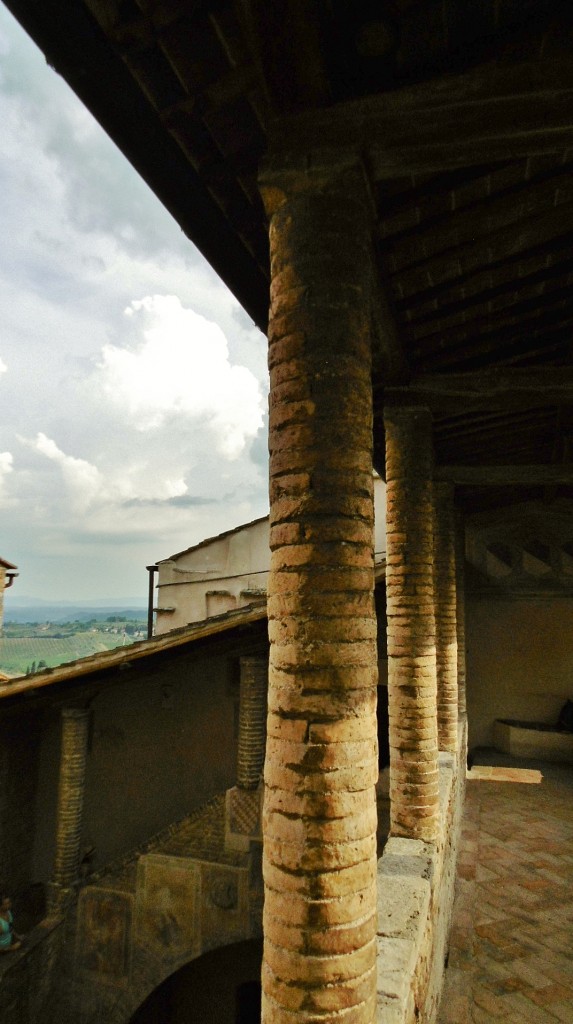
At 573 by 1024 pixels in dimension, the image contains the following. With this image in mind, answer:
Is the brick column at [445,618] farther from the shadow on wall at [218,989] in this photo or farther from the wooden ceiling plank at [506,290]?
the shadow on wall at [218,989]

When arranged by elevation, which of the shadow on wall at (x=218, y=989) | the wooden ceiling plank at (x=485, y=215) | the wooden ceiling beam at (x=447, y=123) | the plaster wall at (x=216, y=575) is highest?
the wooden ceiling plank at (x=485, y=215)

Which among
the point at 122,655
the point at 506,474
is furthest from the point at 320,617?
the point at 122,655

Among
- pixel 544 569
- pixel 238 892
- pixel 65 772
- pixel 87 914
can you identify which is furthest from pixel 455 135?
pixel 544 569

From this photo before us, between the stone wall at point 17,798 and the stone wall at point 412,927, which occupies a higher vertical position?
the stone wall at point 412,927

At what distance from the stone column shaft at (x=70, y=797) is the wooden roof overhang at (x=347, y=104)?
853cm

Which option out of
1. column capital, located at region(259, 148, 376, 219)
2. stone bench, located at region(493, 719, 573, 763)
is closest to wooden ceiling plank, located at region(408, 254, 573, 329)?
column capital, located at region(259, 148, 376, 219)

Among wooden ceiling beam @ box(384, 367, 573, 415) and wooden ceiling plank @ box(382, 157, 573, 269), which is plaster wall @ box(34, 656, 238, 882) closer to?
wooden ceiling beam @ box(384, 367, 573, 415)

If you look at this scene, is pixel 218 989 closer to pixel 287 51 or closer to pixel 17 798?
pixel 17 798

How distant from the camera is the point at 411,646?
5164mm

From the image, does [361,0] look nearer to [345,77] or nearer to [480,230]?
[345,77]

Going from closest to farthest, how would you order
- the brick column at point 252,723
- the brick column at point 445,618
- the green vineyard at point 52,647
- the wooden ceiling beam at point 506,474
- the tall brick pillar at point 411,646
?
the tall brick pillar at point 411,646, the brick column at point 445,618, the wooden ceiling beam at point 506,474, the brick column at point 252,723, the green vineyard at point 52,647

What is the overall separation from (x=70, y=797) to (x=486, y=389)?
29.7 feet

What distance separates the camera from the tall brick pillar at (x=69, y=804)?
9547 millimetres

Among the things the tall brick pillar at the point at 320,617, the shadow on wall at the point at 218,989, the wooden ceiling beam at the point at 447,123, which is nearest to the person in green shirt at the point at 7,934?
the shadow on wall at the point at 218,989
